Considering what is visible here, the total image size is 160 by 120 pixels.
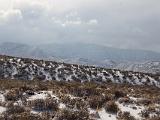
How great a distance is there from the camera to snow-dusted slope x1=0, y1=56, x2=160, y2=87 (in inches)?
2208

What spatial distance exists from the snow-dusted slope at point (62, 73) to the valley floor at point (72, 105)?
108ft

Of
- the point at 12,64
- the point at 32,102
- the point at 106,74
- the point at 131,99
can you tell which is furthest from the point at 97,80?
the point at 32,102

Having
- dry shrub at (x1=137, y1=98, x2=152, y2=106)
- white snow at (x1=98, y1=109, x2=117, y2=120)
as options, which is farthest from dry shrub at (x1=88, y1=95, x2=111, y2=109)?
dry shrub at (x1=137, y1=98, x2=152, y2=106)

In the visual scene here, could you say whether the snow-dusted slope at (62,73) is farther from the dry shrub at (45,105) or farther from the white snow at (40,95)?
the dry shrub at (45,105)

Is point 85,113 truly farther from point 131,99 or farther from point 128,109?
point 131,99

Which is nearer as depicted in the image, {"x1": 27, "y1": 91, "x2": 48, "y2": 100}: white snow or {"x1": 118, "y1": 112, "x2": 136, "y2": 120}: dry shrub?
{"x1": 118, "y1": 112, "x2": 136, "y2": 120}: dry shrub

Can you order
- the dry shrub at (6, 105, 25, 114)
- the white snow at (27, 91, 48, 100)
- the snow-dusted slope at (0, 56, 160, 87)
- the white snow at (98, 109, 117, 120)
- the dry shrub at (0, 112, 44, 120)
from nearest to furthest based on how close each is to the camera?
the dry shrub at (0, 112, 44, 120) → the dry shrub at (6, 105, 25, 114) → the white snow at (98, 109, 117, 120) → the white snow at (27, 91, 48, 100) → the snow-dusted slope at (0, 56, 160, 87)

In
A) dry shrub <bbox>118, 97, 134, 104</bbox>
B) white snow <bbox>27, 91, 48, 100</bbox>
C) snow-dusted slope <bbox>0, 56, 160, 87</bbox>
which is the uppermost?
white snow <bbox>27, 91, 48, 100</bbox>

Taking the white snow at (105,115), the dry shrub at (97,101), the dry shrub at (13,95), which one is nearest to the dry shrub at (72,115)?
the white snow at (105,115)

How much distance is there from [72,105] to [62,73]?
40.3 metres

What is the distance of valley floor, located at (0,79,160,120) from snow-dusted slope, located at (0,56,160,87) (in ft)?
108

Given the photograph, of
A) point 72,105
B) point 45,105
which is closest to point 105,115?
point 72,105

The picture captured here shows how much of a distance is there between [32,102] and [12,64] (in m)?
40.8

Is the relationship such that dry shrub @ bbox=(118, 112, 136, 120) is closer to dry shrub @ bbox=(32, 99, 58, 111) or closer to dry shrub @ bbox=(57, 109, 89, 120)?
dry shrub @ bbox=(57, 109, 89, 120)
